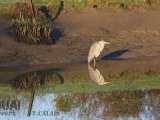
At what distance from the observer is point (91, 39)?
80.2 feet

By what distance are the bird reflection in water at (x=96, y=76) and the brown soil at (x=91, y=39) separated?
176 cm

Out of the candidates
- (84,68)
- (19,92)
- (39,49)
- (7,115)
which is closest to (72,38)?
(39,49)

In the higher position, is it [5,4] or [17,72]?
[5,4]

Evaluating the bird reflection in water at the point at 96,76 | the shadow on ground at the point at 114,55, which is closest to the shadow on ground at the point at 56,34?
the shadow on ground at the point at 114,55

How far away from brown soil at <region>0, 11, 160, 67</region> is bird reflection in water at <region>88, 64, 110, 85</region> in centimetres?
176

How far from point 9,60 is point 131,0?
6942 mm

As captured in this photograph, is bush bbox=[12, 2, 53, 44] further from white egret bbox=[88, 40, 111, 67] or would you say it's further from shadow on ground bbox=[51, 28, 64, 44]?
white egret bbox=[88, 40, 111, 67]

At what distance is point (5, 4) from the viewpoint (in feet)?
85.6

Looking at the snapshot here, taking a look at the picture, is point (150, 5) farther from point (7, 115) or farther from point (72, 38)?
point (7, 115)

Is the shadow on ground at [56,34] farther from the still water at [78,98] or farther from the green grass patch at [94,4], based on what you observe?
the still water at [78,98]

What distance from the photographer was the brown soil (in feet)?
74.4

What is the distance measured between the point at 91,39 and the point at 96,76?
4.88 meters

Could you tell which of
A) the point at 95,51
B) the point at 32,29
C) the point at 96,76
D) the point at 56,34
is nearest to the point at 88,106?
the point at 96,76

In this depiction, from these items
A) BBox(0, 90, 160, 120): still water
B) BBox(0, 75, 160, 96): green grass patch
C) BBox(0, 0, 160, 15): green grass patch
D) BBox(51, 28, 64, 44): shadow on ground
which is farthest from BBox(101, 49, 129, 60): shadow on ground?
BBox(0, 90, 160, 120): still water
